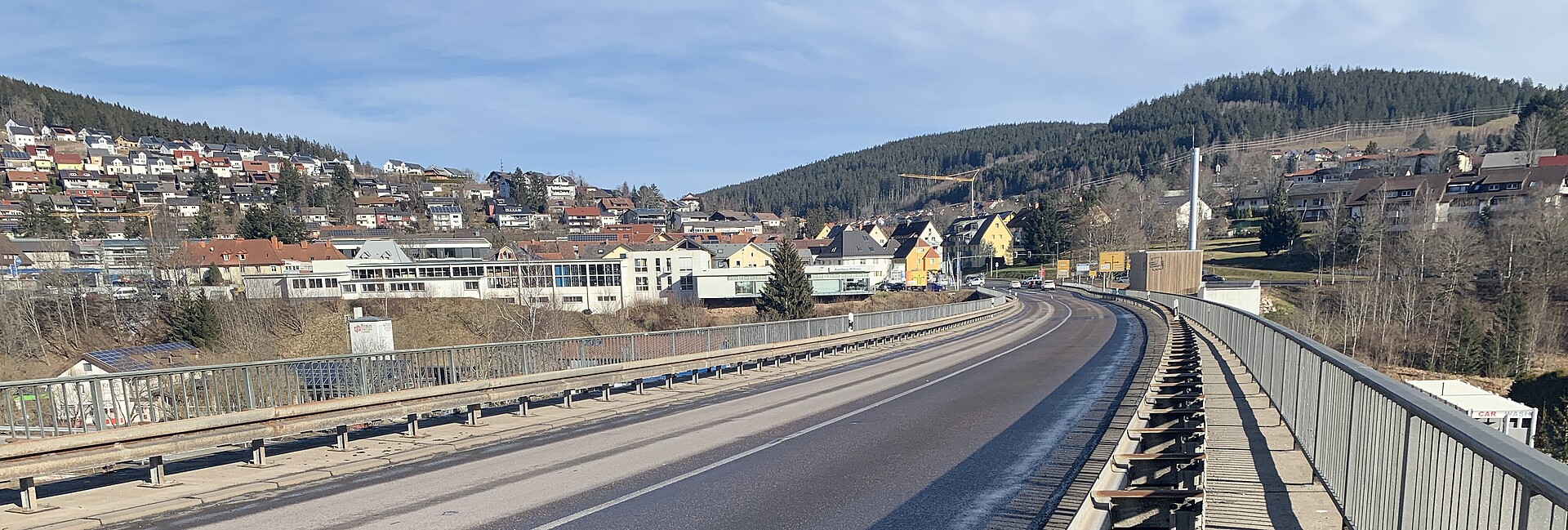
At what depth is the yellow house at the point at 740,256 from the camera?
81.2 metres

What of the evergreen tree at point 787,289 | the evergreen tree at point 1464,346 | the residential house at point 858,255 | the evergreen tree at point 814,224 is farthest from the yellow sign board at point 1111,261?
the evergreen tree at point 814,224

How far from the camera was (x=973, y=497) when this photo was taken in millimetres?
7359

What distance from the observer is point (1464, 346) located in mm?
41375

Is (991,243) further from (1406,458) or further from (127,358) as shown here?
(1406,458)

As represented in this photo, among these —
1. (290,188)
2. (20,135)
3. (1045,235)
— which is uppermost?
(20,135)

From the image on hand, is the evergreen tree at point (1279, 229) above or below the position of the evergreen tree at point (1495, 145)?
below

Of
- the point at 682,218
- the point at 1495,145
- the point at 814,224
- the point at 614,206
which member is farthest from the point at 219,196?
the point at 1495,145

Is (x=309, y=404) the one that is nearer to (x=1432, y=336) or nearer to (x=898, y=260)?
(x=1432, y=336)

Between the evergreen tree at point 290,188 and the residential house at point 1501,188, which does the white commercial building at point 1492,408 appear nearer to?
the residential house at point 1501,188

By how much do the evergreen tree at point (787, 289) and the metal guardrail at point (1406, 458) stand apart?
153 ft

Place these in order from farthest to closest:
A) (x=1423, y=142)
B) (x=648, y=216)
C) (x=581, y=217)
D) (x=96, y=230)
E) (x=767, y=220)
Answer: (x=767, y=220) < (x=648, y=216) < (x=1423, y=142) < (x=581, y=217) < (x=96, y=230)

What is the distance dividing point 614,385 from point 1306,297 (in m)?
62.0

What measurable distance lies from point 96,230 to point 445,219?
51568mm

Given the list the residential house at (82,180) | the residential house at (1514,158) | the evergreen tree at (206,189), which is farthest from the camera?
the residential house at (82,180)
